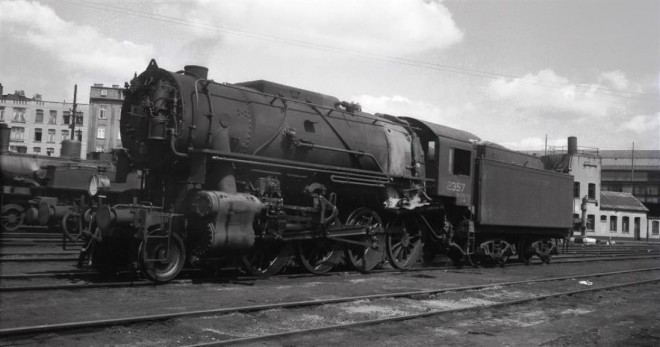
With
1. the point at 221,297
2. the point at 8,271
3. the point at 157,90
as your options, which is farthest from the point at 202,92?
the point at 8,271

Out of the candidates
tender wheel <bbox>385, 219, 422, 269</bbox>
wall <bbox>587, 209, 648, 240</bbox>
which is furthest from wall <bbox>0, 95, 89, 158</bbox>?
tender wheel <bbox>385, 219, 422, 269</bbox>

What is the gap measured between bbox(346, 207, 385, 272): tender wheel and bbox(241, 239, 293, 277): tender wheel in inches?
68.0

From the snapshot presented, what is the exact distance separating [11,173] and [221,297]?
13.7 m

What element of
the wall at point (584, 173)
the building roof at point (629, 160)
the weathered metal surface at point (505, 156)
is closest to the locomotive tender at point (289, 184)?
Result: the weathered metal surface at point (505, 156)

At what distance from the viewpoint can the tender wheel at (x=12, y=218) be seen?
18.6m

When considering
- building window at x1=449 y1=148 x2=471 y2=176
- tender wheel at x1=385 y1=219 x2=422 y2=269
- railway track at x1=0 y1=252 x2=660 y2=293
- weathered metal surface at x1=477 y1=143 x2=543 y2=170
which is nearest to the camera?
railway track at x1=0 y1=252 x2=660 y2=293

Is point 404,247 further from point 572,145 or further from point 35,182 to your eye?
point 572,145

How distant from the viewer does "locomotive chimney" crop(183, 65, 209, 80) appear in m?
9.79

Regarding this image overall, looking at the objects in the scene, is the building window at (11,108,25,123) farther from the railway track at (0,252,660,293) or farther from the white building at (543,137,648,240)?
the railway track at (0,252,660,293)

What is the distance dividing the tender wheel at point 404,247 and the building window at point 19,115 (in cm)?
6006

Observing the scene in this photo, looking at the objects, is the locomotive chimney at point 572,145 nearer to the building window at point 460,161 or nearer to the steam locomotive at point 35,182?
the building window at point 460,161

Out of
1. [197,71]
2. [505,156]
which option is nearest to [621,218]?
[505,156]

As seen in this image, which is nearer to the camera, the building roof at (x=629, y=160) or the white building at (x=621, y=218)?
the white building at (x=621, y=218)

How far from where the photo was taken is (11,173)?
725 inches
